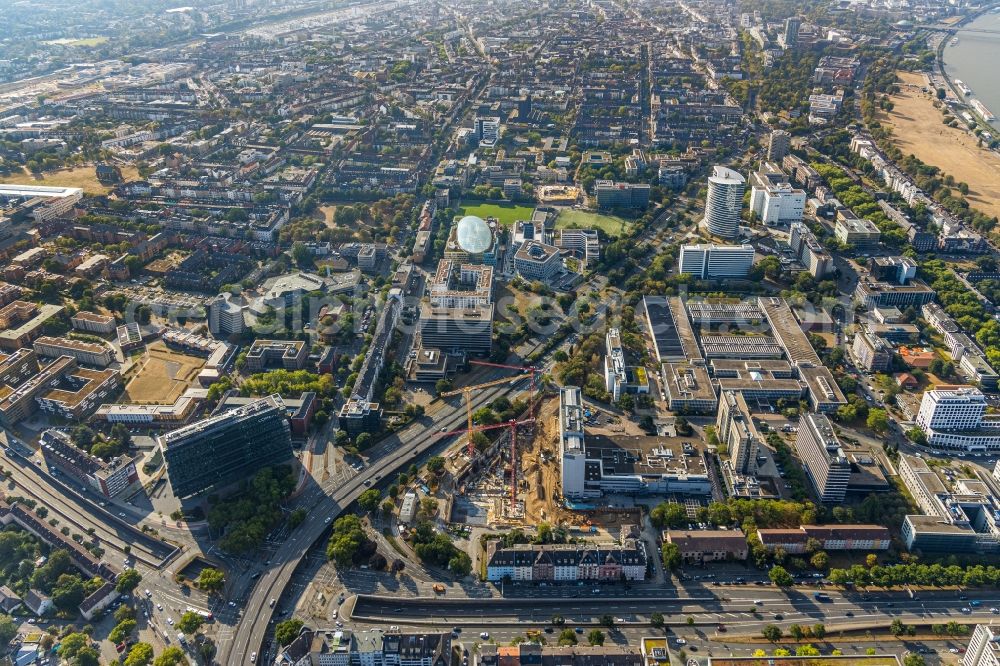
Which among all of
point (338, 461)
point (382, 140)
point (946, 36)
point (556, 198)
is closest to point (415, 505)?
point (338, 461)

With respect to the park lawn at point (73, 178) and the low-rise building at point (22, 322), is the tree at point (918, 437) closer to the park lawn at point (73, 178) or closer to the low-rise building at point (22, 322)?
the low-rise building at point (22, 322)

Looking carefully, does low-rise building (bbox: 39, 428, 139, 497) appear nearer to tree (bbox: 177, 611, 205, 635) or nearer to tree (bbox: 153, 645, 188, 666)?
tree (bbox: 177, 611, 205, 635)

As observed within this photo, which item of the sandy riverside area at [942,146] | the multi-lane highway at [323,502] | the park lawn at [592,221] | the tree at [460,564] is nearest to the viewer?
the multi-lane highway at [323,502]

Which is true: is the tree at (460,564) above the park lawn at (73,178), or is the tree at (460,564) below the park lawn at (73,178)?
below

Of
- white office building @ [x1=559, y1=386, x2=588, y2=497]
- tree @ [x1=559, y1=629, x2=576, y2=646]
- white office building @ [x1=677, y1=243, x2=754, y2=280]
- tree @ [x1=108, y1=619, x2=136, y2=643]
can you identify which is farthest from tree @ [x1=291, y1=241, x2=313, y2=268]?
tree @ [x1=559, y1=629, x2=576, y2=646]

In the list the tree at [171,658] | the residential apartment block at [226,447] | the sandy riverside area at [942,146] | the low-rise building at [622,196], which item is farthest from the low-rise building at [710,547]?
the sandy riverside area at [942,146]

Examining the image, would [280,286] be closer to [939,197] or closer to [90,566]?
[90,566]
